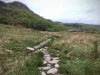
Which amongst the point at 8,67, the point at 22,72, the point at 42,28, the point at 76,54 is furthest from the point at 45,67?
the point at 42,28

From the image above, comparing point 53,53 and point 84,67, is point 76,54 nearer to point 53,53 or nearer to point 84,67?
point 53,53

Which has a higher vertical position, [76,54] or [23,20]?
[23,20]

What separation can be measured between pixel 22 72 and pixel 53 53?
568 centimetres

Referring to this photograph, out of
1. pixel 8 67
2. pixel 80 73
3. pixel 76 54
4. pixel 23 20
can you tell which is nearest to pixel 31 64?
pixel 8 67

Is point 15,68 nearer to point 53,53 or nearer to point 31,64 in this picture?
point 31,64

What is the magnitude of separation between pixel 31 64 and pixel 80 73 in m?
3.48

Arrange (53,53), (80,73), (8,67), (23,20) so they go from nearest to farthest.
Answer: (80,73)
(8,67)
(53,53)
(23,20)

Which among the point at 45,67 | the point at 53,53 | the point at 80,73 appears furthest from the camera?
the point at 53,53

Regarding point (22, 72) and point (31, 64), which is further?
point (31, 64)

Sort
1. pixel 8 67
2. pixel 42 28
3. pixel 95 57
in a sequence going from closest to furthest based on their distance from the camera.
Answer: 1. pixel 8 67
2. pixel 95 57
3. pixel 42 28

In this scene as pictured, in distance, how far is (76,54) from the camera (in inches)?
475

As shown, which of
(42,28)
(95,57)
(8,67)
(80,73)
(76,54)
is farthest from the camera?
(42,28)

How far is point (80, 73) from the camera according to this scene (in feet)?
26.5

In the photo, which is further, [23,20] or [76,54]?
[23,20]
